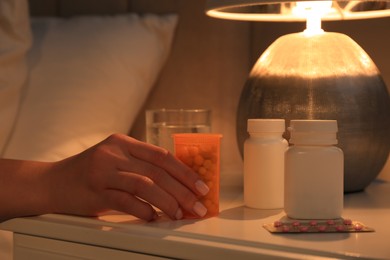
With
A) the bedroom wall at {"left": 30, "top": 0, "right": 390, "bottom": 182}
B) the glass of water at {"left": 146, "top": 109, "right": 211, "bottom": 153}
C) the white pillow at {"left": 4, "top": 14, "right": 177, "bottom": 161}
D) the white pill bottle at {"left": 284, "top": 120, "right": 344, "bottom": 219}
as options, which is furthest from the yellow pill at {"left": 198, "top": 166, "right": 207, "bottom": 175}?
the bedroom wall at {"left": 30, "top": 0, "right": 390, "bottom": 182}

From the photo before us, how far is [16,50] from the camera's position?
49.2 inches

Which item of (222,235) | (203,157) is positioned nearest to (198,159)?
(203,157)

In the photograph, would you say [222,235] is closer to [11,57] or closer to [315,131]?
[315,131]

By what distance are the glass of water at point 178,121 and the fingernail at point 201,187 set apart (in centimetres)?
34

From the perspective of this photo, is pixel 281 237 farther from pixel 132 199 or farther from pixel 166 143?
pixel 166 143

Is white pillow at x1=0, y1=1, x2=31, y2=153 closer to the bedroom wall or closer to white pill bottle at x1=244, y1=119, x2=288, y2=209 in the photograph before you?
the bedroom wall

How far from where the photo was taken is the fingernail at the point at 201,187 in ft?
2.61

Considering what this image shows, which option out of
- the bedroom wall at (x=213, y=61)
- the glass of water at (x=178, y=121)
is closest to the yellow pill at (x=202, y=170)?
the glass of water at (x=178, y=121)

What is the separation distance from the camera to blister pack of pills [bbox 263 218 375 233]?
72 cm

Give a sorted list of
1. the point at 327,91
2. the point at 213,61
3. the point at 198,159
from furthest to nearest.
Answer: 1. the point at 213,61
2. the point at 327,91
3. the point at 198,159

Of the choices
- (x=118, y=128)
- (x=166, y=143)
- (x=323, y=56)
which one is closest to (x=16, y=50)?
(x=118, y=128)

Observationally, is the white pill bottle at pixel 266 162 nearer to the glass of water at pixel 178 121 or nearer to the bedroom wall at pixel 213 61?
the glass of water at pixel 178 121

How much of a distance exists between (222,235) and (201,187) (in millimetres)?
100

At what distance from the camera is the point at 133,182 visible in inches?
31.3
